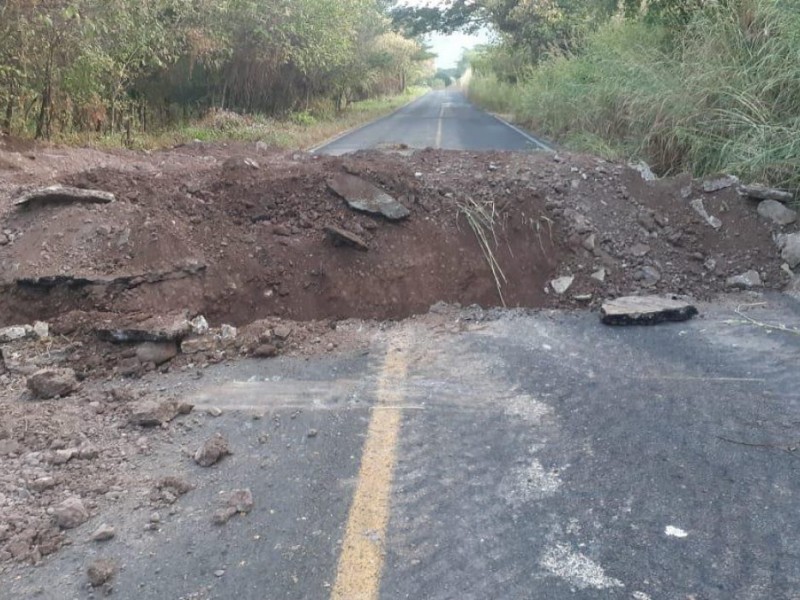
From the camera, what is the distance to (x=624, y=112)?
1070cm

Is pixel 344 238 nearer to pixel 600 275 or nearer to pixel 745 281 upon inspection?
pixel 600 275

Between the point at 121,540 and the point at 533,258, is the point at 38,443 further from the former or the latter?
the point at 533,258

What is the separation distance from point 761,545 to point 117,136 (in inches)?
494

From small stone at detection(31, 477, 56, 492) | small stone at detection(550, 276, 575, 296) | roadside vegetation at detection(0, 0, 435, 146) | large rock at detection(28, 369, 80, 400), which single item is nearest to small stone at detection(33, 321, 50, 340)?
large rock at detection(28, 369, 80, 400)

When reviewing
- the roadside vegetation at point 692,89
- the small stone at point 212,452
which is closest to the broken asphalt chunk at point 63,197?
the small stone at point 212,452

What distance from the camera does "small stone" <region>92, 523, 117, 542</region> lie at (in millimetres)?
2568

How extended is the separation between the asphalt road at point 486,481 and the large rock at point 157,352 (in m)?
Result: 0.41

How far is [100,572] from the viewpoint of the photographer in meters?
2.34

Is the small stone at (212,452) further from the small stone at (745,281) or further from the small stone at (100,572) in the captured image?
the small stone at (745,281)

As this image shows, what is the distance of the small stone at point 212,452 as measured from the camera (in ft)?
10.1

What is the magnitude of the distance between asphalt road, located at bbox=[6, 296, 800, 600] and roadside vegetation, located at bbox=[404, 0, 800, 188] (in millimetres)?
3661

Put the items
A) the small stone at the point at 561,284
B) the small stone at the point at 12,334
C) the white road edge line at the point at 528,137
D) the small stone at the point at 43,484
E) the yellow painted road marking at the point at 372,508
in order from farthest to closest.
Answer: the white road edge line at the point at 528,137, the small stone at the point at 561,284, the small stone at the point at 12,334, the small stone at the point at 43,484, the yellow painted road marking at the point at 372,508

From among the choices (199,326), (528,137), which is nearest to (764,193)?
(199,326)

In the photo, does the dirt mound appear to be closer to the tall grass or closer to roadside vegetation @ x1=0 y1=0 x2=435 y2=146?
the tall grass
